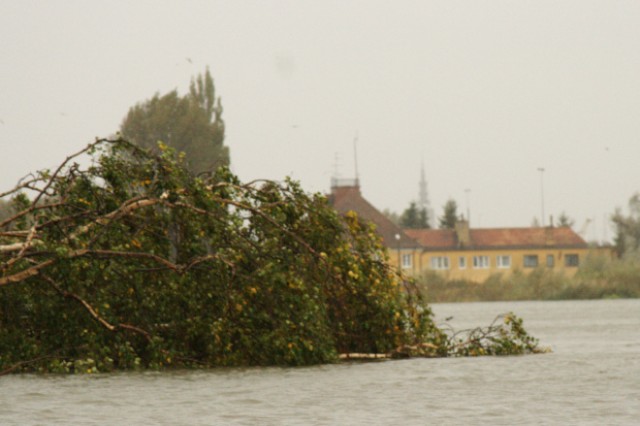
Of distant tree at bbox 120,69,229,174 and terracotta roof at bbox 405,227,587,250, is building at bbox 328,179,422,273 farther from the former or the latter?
distant tree at bbox 120,69,229,174

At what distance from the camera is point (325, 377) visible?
17.4 metres

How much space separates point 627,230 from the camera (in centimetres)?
11019

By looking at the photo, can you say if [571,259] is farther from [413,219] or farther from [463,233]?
[413,219]

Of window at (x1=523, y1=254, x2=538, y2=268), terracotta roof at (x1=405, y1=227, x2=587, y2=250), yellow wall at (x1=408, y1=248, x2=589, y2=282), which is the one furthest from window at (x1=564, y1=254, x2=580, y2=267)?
window at (x1=523, y1=254, x2=538, y2=268)

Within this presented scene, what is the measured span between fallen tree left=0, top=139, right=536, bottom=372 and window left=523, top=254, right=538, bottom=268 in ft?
303

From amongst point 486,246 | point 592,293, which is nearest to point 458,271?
point 486,246

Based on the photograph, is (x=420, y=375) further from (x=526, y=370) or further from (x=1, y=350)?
(x=1, y=350)

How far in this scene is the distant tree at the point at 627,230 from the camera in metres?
106

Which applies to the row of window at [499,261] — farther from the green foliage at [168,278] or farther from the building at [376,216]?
the green foliage at [168,278]

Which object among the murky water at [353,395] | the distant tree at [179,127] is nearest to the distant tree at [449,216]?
the distant tree at [179,127]

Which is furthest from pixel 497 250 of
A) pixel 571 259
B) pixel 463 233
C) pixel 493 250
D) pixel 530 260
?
pixel 571 259

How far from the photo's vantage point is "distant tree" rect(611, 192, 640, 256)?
347 feet

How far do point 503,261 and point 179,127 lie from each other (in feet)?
122

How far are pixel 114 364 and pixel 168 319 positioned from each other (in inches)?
42.5
